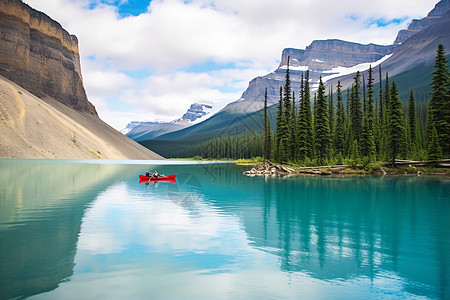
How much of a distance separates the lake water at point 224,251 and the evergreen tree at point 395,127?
35937 mm

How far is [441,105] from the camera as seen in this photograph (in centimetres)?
5438

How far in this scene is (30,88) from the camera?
146 metres

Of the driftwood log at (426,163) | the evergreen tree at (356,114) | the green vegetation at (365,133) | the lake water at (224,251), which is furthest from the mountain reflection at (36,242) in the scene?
the evergreen tree at (356,114)

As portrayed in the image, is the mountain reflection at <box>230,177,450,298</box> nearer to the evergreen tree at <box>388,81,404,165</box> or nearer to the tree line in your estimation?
the evergreen tree at <box>388,81,404,165</box>

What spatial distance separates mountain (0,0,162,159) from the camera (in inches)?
3979

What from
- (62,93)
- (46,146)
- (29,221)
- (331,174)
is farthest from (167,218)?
(62,93)

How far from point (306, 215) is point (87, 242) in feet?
41.2

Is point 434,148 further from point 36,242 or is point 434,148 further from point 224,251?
point 36,242

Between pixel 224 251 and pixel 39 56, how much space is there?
7165 inches

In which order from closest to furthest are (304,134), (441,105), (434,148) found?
1. (434,148)
2. (441,105)
3. (304,134)

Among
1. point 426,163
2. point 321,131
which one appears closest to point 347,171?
point 321,131

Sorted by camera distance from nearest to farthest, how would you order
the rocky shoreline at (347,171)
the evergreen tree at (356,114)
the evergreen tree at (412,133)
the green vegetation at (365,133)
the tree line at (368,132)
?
the rocky shoreline at (347,171) < the tree line at (368,132) < the green vegetation at (365,133) < the evergreen tree at (412,133) < the evergreen tree at (356,114)

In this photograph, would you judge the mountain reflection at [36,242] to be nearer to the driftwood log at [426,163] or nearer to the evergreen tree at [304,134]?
the evergreen tree at [304,134]

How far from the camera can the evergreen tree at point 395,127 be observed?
5462 cm
